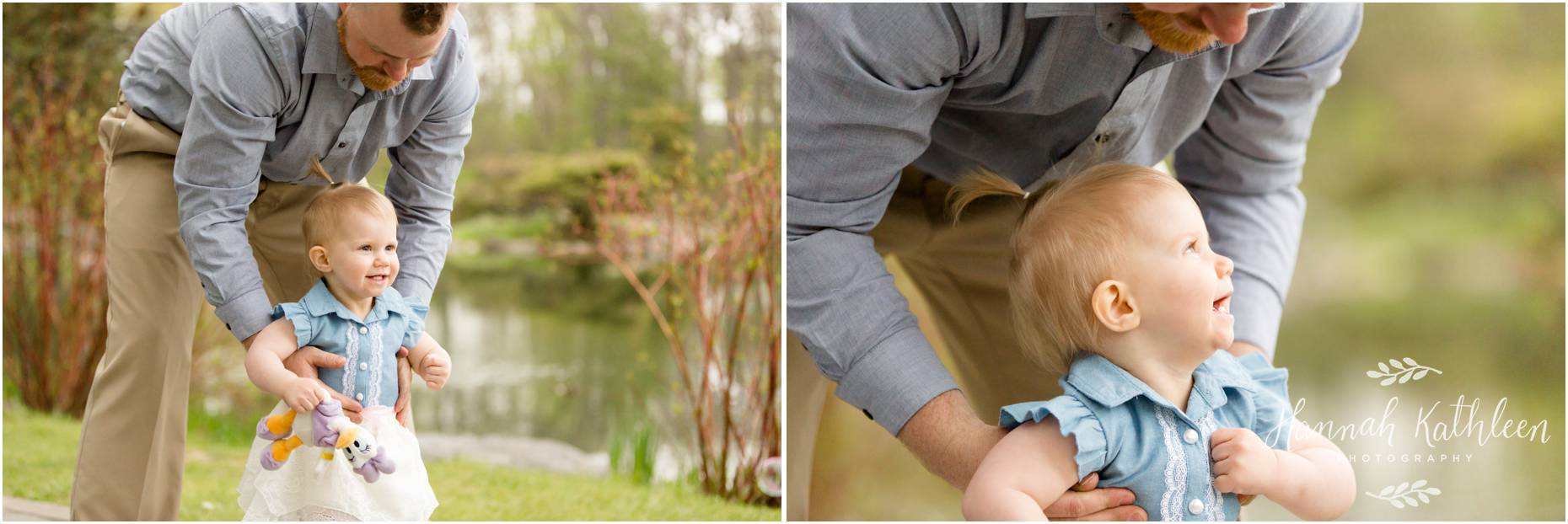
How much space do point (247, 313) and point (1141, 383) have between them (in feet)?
4.41

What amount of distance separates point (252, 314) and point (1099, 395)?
128cm

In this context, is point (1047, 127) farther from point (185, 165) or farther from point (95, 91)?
point (95, 91)

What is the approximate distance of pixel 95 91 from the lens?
4.08 m

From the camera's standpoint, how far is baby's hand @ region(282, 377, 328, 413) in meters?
1.78

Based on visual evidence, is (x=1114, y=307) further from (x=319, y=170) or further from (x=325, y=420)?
(x=319, y=170)

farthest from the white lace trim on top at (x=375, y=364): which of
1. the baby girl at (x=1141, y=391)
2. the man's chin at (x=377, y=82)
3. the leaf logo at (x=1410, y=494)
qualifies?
the leaf logo at (x=1410, y=494)

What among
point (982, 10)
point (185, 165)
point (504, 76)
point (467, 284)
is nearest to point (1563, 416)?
point (982, 10)

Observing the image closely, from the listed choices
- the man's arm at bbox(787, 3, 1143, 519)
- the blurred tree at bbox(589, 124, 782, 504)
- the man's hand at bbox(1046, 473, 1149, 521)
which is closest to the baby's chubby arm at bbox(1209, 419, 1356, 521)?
the man's hand at bbox(1046, 473, 1149, 521)

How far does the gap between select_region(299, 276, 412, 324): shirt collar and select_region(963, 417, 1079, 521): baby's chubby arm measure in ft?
3.20

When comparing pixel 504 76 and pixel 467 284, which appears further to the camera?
pixel 467 284

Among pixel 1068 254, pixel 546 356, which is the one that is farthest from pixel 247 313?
pixel 546 356

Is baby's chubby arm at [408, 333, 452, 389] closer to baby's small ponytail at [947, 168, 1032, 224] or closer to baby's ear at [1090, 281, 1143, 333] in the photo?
baby's small ponytail at [947, 168, 1032, 224]

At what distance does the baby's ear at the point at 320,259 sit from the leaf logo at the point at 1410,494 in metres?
1.80

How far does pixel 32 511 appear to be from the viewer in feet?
9.23
